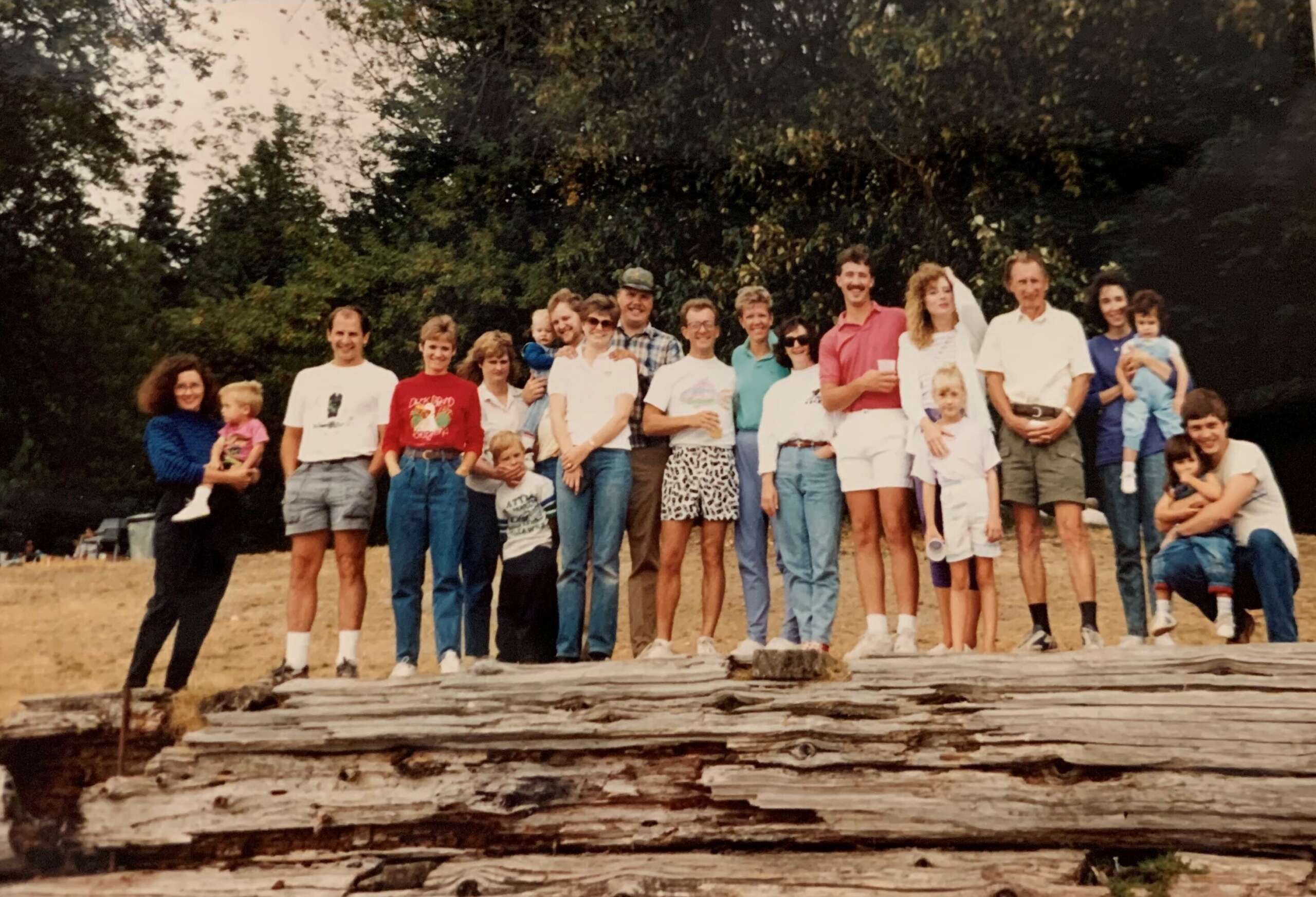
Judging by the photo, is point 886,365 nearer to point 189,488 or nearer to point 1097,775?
point 1097,775

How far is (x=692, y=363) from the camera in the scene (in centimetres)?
507

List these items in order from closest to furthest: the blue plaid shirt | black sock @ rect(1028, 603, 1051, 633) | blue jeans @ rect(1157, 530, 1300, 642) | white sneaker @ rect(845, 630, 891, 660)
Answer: blue jeans @ rect(1157, 530, 1300, 642) → white sneaker @ rect(845, 630, 891, 660) → black sock @ rect(1028, 603, 1051, 633) → the blue plaid shirt

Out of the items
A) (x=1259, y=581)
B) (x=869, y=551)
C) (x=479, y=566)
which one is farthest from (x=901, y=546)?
(x=479, y=566)

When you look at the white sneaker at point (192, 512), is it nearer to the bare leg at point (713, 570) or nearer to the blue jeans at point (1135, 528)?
the bare leg at point (713, 570)

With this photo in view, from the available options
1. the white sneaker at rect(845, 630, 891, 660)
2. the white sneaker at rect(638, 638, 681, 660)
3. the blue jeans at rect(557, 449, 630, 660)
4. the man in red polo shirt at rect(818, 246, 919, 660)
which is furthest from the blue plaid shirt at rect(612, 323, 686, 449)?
the white sneaker at rect(845, 630, 891, 660)

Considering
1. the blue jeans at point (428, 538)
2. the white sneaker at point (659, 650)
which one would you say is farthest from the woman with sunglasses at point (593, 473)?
the blue jeans at point (428, 538)

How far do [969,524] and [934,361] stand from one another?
0.62 metres

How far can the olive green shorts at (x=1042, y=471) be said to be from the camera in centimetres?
466

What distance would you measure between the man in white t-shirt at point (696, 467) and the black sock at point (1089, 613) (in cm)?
132

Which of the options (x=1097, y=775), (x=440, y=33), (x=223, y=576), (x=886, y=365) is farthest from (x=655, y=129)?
(x=1097, y=775)

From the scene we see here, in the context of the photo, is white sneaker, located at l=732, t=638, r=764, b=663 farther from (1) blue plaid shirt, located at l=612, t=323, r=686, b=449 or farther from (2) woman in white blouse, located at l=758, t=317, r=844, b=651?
(1) blue plaid shirt, located at l=612, t=323, r=686, b=449

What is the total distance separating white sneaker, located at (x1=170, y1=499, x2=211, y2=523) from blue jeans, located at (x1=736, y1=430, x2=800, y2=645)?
208cm

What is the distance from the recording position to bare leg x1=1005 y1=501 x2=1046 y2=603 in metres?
4.65

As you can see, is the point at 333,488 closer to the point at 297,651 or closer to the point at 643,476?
the point at 297,651
